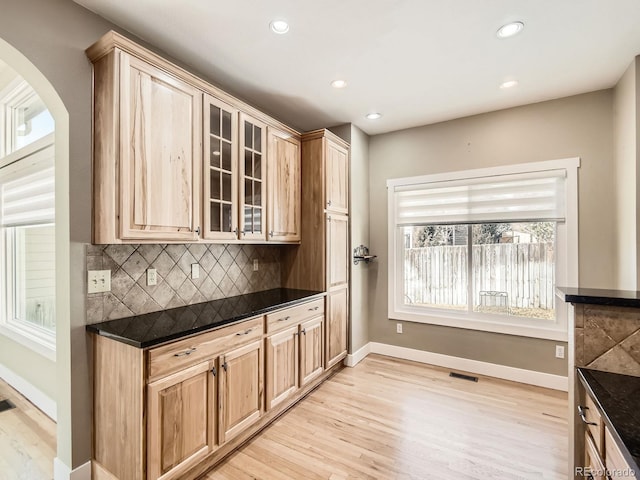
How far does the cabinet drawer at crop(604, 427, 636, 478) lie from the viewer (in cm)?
96

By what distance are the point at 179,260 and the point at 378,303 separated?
8.20 ft

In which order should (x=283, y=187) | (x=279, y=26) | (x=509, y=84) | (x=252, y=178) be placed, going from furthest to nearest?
1. (x=283, y=187)
2. (x=509, y=84)
3. (x=252, y=178)
4. (x=279, y=26)

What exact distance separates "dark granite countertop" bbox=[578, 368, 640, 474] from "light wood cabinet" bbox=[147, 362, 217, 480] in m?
1.84

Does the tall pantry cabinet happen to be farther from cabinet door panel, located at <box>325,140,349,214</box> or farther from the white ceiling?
the white ceiling

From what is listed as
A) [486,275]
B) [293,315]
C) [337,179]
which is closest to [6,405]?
[293,315]

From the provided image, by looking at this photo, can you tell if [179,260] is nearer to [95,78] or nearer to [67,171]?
[67,171]

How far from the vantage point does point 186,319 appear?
77.8 inches

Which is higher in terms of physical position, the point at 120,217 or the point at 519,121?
the point at 519,121

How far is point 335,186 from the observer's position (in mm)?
3322

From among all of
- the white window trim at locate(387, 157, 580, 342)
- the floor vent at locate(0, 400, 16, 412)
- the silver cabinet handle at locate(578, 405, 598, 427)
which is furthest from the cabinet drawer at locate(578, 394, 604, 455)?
the floor vent at locate(0, 400, 16, 412)

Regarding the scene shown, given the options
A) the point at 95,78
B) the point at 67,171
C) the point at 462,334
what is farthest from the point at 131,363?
the point at 462,334

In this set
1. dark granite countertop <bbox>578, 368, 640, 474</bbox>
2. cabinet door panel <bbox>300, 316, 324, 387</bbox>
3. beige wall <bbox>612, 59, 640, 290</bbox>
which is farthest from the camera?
cabinet door panel <bbox>300, 316, 324, 387</bbox>

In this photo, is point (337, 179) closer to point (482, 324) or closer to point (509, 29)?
point (509, 29)

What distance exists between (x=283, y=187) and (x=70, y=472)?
2435 mm
